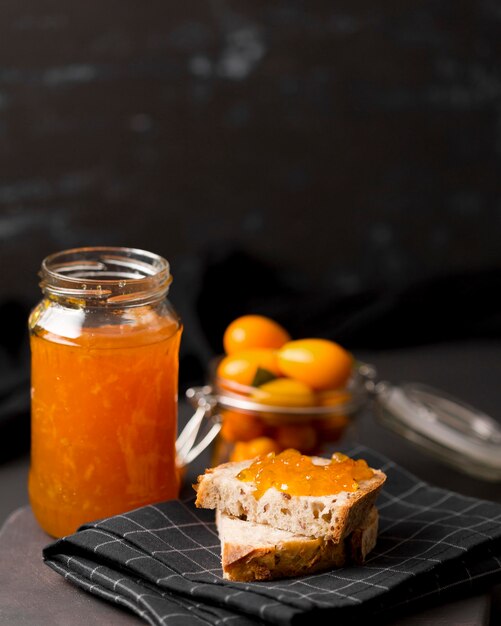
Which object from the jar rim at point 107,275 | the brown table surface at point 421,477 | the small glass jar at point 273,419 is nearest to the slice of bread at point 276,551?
the brown table surface at point 421,477

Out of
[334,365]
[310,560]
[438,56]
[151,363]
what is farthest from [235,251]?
[310,560]

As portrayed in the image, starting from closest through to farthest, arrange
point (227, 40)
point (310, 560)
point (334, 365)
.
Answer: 1. point (310, 560)
2. point (334, 365)
3. point (227, 40)

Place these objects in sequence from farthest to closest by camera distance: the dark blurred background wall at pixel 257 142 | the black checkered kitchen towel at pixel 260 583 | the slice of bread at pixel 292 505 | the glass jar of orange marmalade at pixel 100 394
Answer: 1. the dark blurred background wall at pixel 257 142
2. the glass jar of orange marmalade at pixel 100 394
3. the slice of bread at pixel 292 505
4. the black checkered kitchen towel at pixel 260 583

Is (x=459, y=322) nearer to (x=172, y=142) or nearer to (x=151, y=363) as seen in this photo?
(x=172, y=142)

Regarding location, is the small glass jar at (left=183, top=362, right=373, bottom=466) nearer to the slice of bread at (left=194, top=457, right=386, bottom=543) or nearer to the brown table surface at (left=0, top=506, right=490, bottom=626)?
the slice of bread at (left=194, top=457, right=386, bottom=543)

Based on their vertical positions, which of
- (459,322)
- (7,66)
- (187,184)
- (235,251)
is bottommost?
(459,322)

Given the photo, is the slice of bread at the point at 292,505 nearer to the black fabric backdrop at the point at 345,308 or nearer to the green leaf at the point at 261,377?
the green leaf at the point at 261,377
